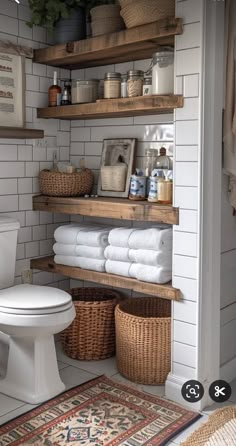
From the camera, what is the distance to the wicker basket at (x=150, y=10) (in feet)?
8.45

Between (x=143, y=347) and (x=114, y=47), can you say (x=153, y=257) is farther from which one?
(x=114, y=47)

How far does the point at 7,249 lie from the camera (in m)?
2.95

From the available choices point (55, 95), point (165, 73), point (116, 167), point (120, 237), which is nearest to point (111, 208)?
point (120, 237)

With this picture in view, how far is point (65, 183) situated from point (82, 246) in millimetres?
418

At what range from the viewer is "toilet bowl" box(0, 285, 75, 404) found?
8.25 feet

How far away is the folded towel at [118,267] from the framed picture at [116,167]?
43 cm

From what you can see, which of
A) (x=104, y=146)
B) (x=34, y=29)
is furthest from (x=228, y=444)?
(x=34, y=29)

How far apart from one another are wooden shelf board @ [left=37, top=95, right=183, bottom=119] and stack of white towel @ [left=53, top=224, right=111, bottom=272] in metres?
0.69

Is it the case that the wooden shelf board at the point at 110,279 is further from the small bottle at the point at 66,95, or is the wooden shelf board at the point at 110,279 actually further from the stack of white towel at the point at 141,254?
the small bottle at the point at 66,95

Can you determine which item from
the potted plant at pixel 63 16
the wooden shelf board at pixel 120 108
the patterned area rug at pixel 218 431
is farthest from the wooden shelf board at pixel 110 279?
the potted plant at pixel 63 16

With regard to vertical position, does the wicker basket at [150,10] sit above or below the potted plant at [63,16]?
below

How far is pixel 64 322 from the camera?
259 centimetres

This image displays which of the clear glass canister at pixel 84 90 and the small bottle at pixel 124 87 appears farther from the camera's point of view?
the clear glass canister at pixel 84 90

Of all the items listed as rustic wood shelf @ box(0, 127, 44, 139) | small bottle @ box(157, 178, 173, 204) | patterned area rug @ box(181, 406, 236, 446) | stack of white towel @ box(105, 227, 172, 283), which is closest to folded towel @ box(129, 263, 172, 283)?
stack of white towel @ box(105, 227, 172, 283)
